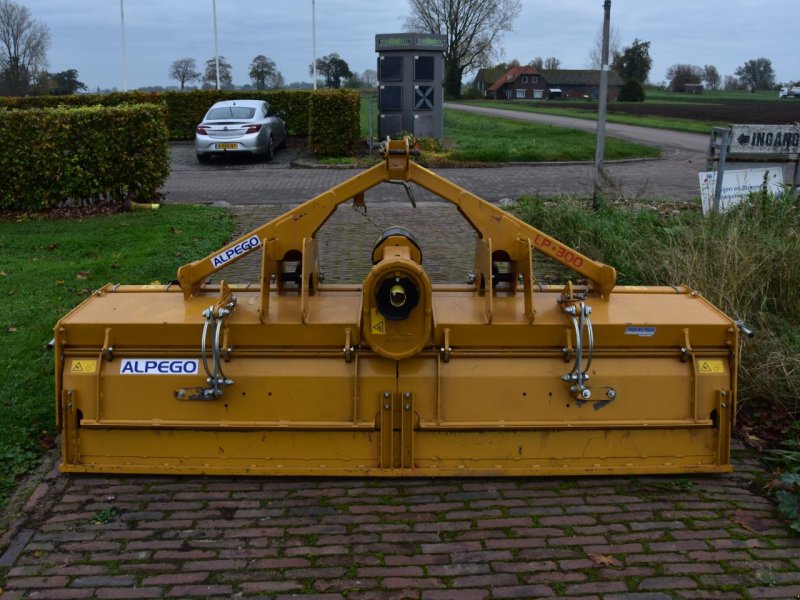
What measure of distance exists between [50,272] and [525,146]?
54.1 feet

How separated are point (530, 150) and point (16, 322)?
16.8 m

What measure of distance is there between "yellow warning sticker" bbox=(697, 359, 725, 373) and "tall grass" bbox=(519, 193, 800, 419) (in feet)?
3.47

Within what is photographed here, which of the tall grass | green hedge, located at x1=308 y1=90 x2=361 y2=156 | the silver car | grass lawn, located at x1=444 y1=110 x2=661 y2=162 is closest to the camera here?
the tall grass

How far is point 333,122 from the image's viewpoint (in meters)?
20.9

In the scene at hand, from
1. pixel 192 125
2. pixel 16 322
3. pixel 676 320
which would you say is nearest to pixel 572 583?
pixel 676 320

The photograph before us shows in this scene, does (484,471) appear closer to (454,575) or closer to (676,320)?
(454,575)

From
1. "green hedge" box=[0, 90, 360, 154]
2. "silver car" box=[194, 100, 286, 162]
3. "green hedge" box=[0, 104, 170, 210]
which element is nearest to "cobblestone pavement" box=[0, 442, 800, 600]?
"green hedge" box=[0, 104, 170, 210]

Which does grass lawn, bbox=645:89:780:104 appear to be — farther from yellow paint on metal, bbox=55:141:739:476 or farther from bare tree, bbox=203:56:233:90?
yellow paint on metal, bbox=55:141:739:476

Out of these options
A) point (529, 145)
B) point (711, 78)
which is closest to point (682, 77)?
point (711, 78)

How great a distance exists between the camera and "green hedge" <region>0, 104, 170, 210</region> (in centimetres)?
1255

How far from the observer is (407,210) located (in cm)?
1329

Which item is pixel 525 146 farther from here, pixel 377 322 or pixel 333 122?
pixel 377 322

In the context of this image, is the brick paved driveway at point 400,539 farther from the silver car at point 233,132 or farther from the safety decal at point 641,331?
the silver car at point 233,132

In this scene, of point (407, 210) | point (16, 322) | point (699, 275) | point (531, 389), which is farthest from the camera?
point (407, 210)
